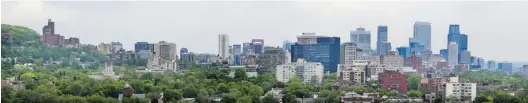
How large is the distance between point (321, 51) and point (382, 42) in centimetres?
1172

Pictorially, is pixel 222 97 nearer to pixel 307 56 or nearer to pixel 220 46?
pixel 307 56

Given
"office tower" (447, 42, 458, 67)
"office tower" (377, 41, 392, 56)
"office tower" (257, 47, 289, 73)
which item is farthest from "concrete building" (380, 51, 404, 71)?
"office tower" (377, 41, 392, 56)

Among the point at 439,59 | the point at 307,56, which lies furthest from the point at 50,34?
the point at 439,59

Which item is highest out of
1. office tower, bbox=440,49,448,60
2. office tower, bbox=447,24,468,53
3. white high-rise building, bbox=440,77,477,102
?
office tower, bbox=447,24,468,53

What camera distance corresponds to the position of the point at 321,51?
2762 cm

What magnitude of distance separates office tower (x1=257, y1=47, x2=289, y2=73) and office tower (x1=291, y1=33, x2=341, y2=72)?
2.27m

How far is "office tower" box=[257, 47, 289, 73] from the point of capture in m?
24.0

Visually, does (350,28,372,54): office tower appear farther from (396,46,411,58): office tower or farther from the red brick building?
the red brick building

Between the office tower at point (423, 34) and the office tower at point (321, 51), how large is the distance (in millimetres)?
13805

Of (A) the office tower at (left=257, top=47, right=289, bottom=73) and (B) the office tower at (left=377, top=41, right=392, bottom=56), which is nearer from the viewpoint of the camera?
(A) the office tower at (left=257, top=47, right=289, bottom=73)

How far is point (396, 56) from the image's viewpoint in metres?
28.8

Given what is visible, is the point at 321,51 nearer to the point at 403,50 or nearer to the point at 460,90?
the point at 403,50

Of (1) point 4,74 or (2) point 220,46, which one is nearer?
(1) point 4,74

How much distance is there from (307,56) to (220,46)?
8748 mm
